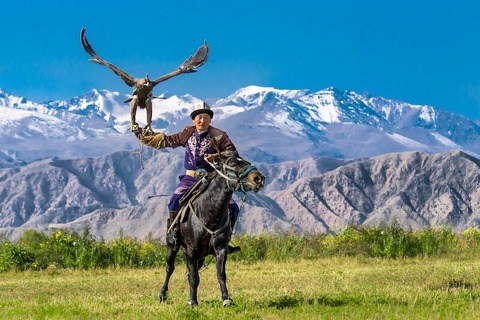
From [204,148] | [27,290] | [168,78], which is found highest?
[168,78]

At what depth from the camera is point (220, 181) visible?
1210 centimetres

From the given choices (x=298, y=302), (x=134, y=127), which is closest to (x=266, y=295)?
(x=298, y=302)

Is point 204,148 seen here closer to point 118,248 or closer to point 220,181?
point 220,181

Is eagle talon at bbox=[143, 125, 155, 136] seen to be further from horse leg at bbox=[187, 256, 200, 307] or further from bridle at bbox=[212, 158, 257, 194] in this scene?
horse leg at bbox=[187, 256, 200, 307]

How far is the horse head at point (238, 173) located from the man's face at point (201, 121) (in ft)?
2.78

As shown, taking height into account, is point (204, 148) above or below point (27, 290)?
above

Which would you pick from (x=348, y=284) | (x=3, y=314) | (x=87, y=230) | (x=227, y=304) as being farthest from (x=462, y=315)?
(x=87, y=230)

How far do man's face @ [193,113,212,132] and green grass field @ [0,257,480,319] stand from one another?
287cm

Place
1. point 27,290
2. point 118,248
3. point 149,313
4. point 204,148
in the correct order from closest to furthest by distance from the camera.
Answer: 1. point 149,313
2. point 204,148
3. point 27,290
4. point 118,248

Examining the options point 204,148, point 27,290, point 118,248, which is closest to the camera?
point 204,148

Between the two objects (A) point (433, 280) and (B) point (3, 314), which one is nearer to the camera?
(B) point (3, 314)

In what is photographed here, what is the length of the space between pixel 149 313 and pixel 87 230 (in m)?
15.6

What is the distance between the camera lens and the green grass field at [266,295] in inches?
460

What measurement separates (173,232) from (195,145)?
150cm
